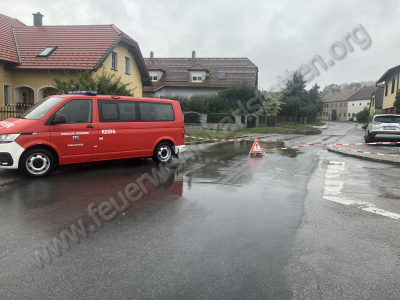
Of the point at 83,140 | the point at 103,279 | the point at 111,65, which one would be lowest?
the point at 103,279

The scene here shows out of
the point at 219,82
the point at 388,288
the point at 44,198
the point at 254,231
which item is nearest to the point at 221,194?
the point at 254,231

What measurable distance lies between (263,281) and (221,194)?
3395 millimetres

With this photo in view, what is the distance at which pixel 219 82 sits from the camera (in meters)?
40.9

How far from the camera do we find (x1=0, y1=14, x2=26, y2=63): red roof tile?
19594 millimetres

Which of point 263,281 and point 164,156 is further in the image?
point 164,156

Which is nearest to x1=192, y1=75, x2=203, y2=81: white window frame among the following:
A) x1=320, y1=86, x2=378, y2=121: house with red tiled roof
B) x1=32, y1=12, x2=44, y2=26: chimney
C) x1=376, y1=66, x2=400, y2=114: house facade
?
x1=32, y1=12, x2=44, y2=26: chimney

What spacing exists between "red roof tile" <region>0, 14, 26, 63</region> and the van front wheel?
46.2 ft

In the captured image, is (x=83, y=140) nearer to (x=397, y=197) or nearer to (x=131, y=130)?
(x=131, y=130)

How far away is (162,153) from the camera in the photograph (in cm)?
1009

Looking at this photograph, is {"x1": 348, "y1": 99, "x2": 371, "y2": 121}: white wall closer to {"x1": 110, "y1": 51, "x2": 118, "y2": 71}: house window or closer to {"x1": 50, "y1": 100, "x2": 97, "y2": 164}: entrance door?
{"x1": 110, "y1": 51, "x2": 118, "y2": 71}: house window

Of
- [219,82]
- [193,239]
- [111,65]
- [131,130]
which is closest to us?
[193,239]

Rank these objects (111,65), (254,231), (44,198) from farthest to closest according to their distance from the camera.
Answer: (111,65), (44,198), (254,231)

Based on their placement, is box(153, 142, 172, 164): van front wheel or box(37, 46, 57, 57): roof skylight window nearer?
box(153, 142, 172, 164): van front wheel

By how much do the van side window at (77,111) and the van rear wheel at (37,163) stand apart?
953mm
